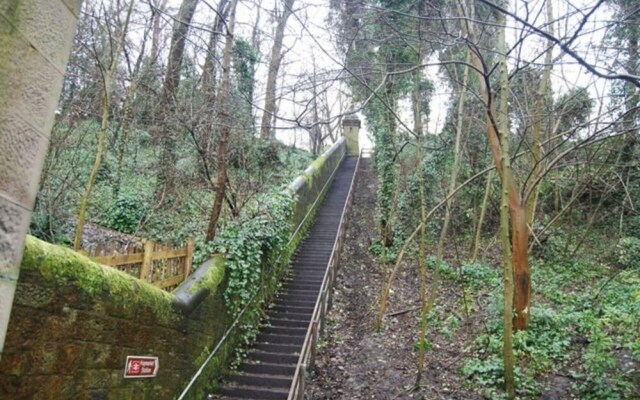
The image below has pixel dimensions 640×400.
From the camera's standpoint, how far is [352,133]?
3081 cm

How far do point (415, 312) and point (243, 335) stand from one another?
4539mm

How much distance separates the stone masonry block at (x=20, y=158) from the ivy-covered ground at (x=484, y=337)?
637cm

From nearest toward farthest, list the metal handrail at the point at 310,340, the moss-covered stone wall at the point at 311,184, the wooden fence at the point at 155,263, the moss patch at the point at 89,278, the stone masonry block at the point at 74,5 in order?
the stone masonry block at the point at 74,5 → the moss patch at the point at 89,278 → the wooden fence at the point at 155,263 → the metal handrail at the point at 310,340 → the moss-covered stone wall at the point at 311,184

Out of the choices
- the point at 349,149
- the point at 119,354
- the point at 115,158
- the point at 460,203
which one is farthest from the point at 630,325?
the point at 349,149

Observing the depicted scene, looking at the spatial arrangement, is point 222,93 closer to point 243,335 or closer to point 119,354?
point 243,335

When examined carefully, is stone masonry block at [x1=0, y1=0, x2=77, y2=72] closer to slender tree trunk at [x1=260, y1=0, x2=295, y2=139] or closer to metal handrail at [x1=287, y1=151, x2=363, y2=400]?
slender tree trunk at [x1=260, y1=0, x2=295, y2=139]

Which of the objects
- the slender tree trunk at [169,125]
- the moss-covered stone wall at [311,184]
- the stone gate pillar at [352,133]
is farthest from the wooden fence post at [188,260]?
the stone gate pillar at [352,133]

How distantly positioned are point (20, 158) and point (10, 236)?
23 centimetres

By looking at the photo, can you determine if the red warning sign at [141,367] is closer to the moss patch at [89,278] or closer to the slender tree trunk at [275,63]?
the moss patch at [89,278]

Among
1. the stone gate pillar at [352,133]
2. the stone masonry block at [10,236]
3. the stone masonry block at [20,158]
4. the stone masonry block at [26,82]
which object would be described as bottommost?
the stone masonry block at [10,236]

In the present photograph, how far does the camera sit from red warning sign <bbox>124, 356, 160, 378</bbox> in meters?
4.07

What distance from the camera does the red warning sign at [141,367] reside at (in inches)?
160

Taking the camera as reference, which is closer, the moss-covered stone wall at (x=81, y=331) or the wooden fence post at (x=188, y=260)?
the moss-covered stone wall at (x=81, y=331)

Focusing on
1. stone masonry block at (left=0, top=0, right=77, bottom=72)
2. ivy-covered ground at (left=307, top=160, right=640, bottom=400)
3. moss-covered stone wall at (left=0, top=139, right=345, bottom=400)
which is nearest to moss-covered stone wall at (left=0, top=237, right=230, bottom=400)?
moss-covered stone wall at (left=0, top=139, right=345, bottom=400)
